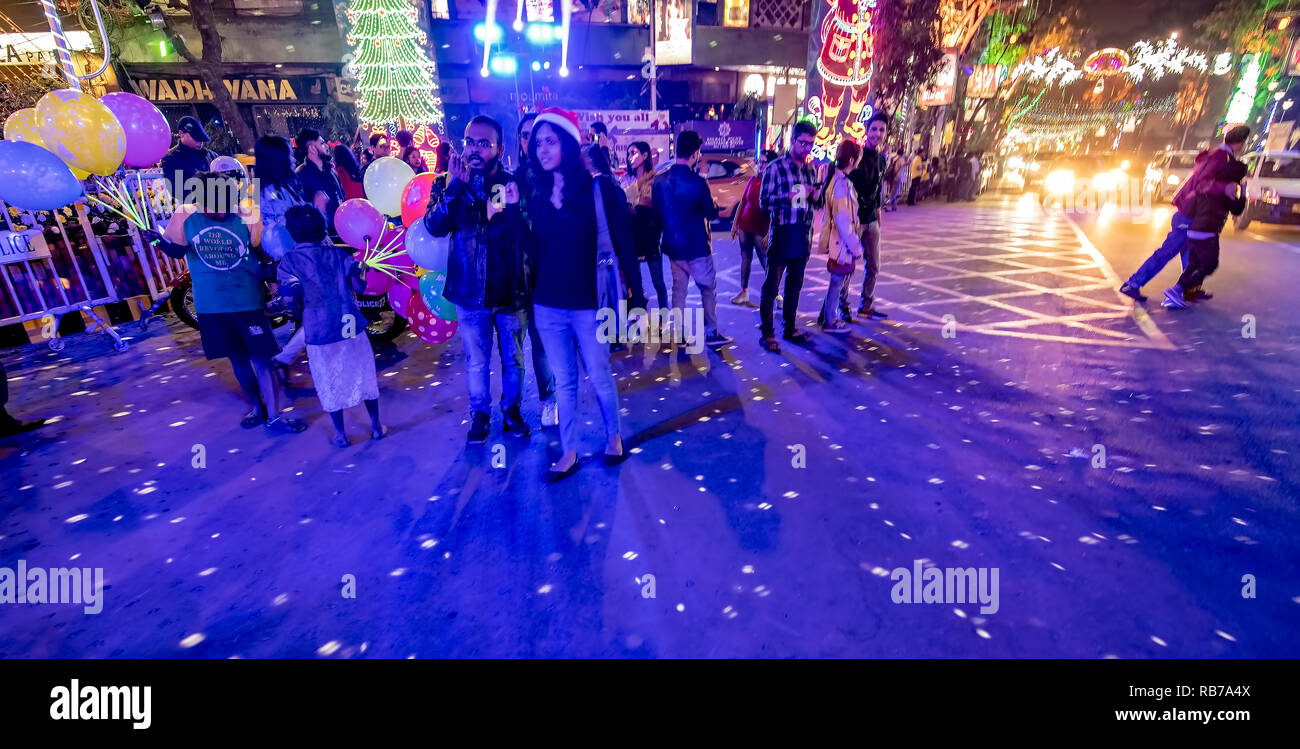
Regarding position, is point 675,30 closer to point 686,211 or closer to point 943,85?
point 943,85

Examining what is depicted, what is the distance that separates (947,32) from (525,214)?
22648 mm

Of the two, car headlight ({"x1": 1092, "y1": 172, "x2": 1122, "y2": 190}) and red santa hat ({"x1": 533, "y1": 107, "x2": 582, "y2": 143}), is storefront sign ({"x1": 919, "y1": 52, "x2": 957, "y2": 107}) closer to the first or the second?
car headlight ({"x1": 1092, "y1": 172, "x2": 1122, "y2": 190})

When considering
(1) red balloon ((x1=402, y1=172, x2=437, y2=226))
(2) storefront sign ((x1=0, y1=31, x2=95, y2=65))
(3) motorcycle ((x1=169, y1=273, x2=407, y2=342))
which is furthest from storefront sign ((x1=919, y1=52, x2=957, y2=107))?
(2) storefront sign ((x1=0, y1=31, x2=95, y2=65))

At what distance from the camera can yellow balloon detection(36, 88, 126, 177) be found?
17.4ft

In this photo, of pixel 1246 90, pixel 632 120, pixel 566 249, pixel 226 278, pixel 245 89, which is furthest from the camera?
pixel 1246 90

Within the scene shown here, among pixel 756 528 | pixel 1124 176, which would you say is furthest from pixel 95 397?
pixel 1124 176

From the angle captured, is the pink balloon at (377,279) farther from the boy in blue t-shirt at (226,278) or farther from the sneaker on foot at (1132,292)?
the sneaker on foot at (1132,292)

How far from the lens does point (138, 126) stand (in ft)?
19.2

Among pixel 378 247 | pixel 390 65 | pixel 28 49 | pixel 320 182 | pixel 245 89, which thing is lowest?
pixel 378 247

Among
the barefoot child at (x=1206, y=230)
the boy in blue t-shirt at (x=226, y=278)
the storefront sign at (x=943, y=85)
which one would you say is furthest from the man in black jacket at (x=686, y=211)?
the storefront sign at (x=943, y=85)

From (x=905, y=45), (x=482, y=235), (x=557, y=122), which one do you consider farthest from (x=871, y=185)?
(x=905, y=45)

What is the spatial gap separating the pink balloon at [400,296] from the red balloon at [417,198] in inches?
24.5

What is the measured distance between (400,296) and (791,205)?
3779 millimetres

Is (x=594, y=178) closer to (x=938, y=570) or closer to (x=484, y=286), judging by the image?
(x=484, y=286)
